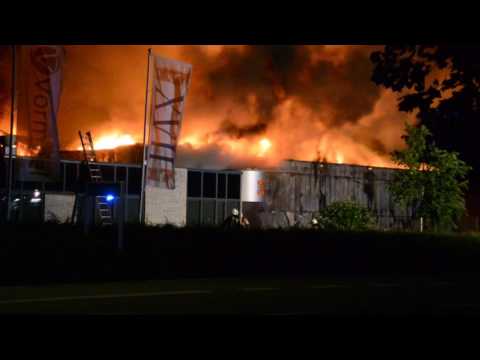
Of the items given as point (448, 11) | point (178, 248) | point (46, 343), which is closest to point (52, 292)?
point (178, 248)

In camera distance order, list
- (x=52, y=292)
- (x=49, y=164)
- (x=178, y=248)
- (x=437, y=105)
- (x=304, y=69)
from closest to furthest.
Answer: (x=52, y=292) < (x=437, y=105) < (x=178, y=248) < (x=49, y=164) < (x=304, y=69)

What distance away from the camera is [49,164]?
30016 millimetres

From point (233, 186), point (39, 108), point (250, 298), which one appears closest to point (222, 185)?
point (233, 186)

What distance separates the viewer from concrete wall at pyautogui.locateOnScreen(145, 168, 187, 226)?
158 feet

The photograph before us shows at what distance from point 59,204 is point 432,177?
19396 mm

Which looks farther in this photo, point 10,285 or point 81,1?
point 10,285

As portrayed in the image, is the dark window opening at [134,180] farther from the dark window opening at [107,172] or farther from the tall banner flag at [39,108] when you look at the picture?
the tall banner flag at [39,108]

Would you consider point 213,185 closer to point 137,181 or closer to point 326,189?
point 137,181

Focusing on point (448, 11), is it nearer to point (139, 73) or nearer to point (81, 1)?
point (81, 1)

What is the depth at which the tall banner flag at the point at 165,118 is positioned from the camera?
31.6 meters

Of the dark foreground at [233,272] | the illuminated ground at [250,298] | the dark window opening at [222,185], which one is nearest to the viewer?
the illuminated ground at [250,298]

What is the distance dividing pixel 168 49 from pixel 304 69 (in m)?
11.3

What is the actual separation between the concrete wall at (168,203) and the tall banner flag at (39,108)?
17.1m

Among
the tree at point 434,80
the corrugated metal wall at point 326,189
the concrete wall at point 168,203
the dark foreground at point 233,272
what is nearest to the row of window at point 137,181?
the concrete wall at point 168,203
